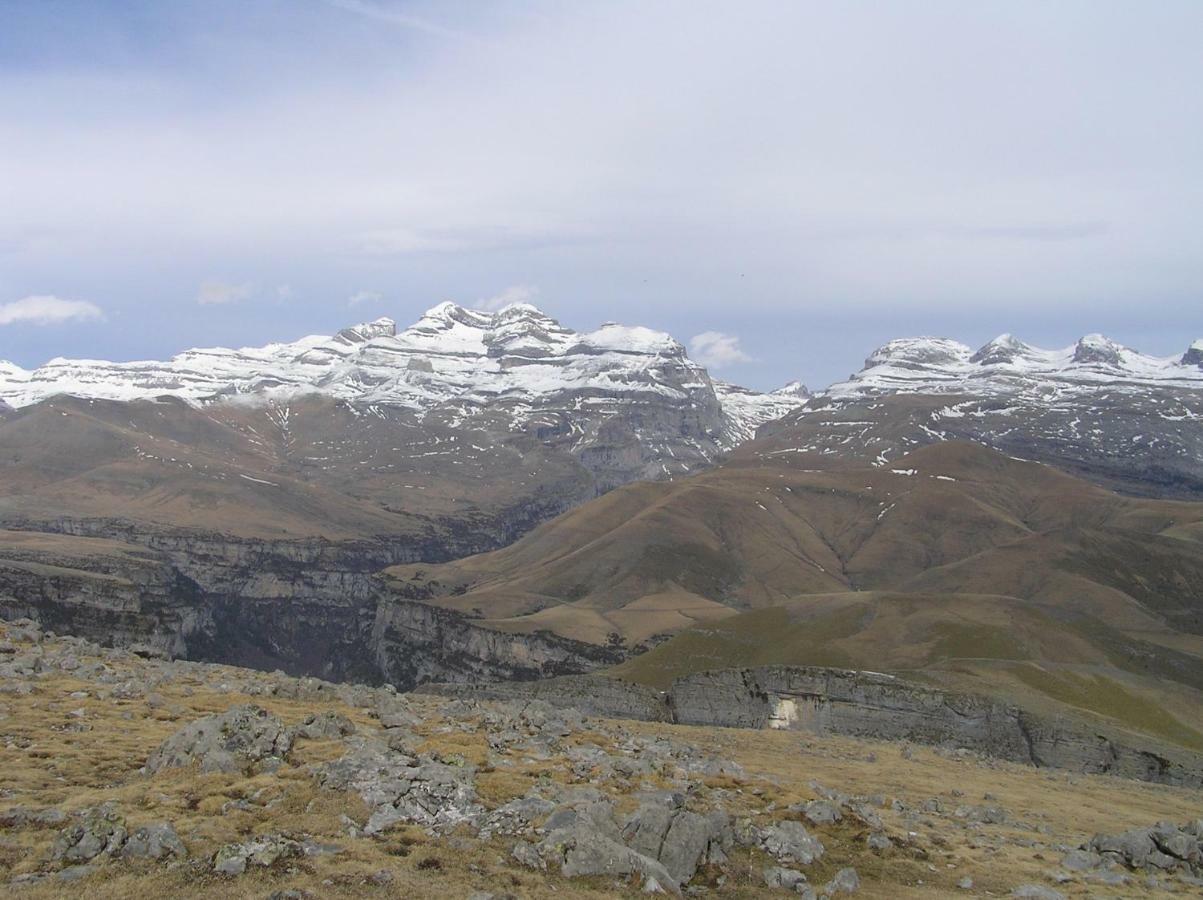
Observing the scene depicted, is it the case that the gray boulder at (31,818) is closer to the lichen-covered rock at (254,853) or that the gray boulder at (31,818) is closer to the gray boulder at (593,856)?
the lichen-covered rock at (254,853)

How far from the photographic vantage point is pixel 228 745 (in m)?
40.2

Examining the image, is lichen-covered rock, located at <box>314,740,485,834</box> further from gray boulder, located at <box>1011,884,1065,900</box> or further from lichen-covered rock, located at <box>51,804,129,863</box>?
gray boulder, located at <box>1011,884,1065,900</box>

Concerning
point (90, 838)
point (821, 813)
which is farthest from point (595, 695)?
point (90, 838)

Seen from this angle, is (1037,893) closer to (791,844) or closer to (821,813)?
(791,844)

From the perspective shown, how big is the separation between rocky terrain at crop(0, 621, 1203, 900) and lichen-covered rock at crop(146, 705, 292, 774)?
0.08 m

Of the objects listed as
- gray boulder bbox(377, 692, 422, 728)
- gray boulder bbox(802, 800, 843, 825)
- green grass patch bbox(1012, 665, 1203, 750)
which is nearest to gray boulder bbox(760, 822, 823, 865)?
→ gray boulder bbox(802, 800, 843, 825)

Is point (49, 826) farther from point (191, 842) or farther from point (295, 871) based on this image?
point (295, 871)

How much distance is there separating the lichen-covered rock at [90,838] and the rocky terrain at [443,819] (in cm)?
5

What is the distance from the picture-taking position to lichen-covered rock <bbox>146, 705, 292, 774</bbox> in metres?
38.6

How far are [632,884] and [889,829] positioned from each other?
1498 centimetres

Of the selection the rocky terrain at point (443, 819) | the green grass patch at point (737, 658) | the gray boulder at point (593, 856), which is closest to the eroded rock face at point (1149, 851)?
the rocky terrain at point (443, 819)

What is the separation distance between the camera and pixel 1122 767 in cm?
11556

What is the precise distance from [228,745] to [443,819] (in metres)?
9.68

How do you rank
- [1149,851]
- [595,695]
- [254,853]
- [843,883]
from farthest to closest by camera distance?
[595,695]
[1149,851]
[843,883]
[254,853]
